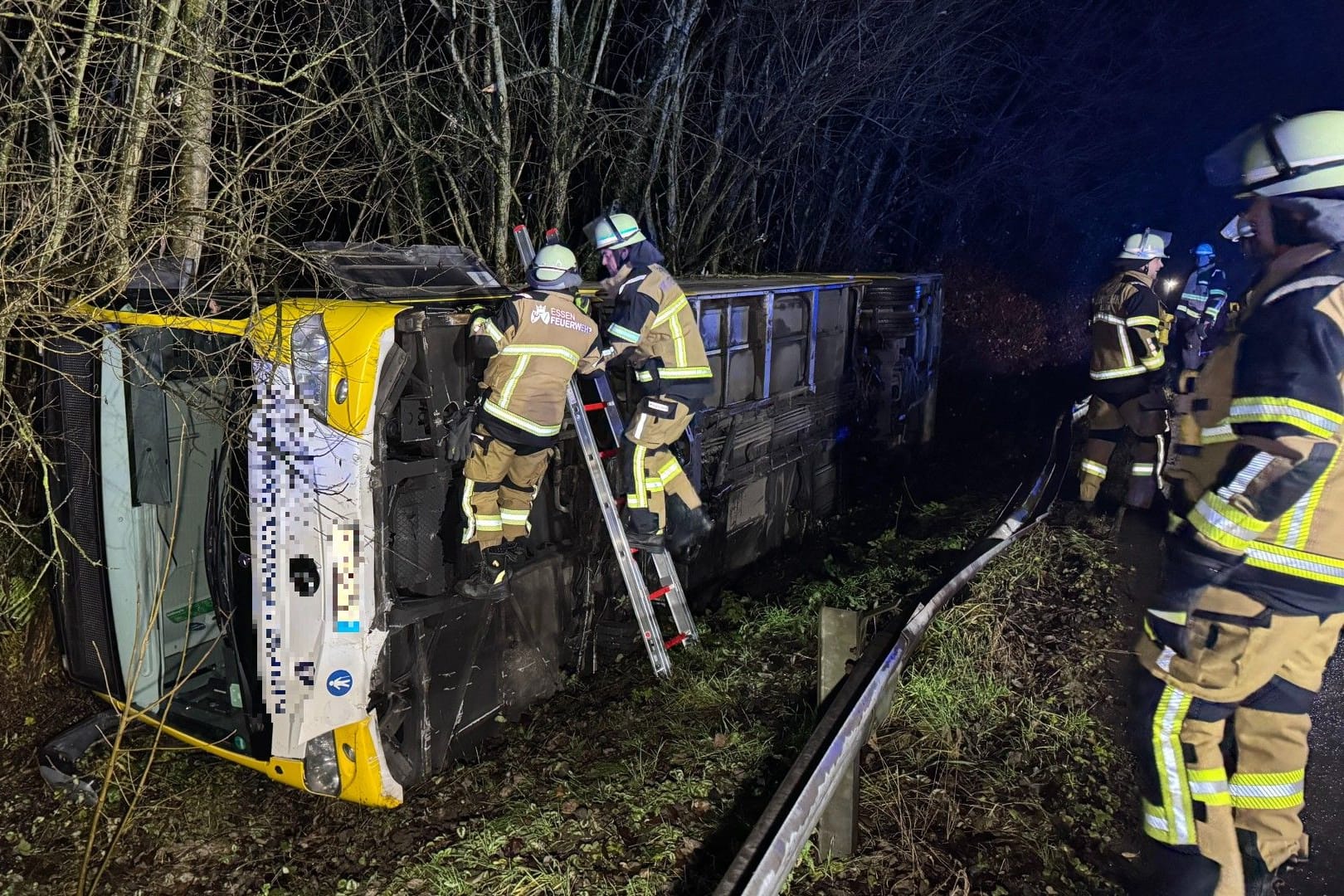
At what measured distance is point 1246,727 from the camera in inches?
102

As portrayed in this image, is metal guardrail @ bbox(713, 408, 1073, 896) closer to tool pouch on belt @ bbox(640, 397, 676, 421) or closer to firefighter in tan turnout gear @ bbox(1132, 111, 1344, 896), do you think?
firefighter in tan turnout gear @ bbox(1132, 111, 1344, 896)

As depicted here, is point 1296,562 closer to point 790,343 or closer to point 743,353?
point 743,353

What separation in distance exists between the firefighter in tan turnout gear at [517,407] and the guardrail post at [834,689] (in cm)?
135

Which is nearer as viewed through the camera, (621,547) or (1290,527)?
(1290,527)

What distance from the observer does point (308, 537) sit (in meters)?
2.93

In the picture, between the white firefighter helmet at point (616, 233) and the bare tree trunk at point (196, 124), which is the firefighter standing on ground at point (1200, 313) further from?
the bare tree trunk at point (196, 124)

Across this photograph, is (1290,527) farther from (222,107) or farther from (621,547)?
(222,107)

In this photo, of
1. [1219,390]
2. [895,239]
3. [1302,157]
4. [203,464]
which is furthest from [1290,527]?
[895,239]

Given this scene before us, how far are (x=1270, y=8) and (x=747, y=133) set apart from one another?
Result: 59.6 ft

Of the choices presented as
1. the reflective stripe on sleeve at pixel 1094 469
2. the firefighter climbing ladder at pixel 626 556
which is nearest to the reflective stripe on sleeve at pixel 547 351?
the firefighter climbing ladder at pixel 626 556

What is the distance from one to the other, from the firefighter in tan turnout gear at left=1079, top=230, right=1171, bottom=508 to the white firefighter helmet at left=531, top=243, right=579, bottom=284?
4504 mm

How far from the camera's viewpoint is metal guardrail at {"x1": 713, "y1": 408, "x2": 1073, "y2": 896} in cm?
211

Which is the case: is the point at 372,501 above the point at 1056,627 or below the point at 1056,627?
above

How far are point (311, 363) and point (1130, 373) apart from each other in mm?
5815
